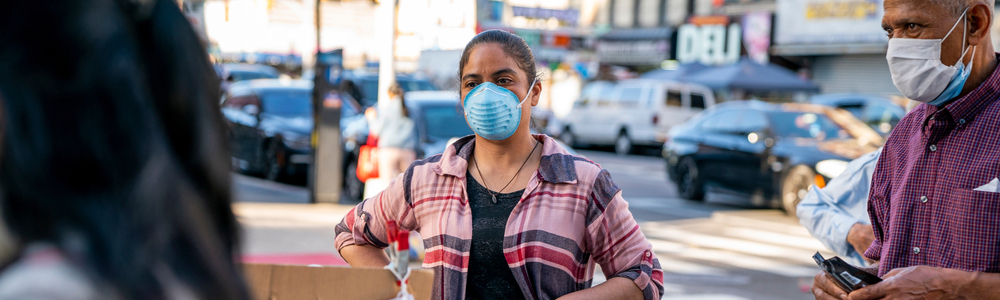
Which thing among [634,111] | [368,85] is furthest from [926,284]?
[634,111]

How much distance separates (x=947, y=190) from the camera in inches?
91.3

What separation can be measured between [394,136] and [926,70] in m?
7.45

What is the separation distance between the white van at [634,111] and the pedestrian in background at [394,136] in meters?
13.4

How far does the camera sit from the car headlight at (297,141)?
1372 cm

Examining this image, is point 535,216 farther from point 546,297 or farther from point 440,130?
point 440,130

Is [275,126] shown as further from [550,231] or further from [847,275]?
[847,275]

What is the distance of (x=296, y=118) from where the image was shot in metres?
14.5

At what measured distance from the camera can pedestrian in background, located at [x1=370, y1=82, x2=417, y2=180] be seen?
369 inches

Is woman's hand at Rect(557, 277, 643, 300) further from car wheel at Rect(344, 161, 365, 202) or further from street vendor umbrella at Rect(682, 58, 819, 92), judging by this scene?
street vendor umbrella at Rect(682, 58, 819, 92)

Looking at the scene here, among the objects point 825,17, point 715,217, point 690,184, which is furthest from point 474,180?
point 825,17

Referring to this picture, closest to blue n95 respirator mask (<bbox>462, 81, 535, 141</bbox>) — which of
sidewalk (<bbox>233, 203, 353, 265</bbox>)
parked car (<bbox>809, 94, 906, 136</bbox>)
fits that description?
sidewalk (<bbox>233, 203, 353, 265</bbox>)

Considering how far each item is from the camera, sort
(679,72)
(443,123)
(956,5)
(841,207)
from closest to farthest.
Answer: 1. (956,5)
2. (841,207)
3. (443,123)
4. (679,72)

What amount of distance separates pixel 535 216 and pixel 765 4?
Answer: 31.0 meters

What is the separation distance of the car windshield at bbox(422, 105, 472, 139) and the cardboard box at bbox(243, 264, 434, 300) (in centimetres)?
905
